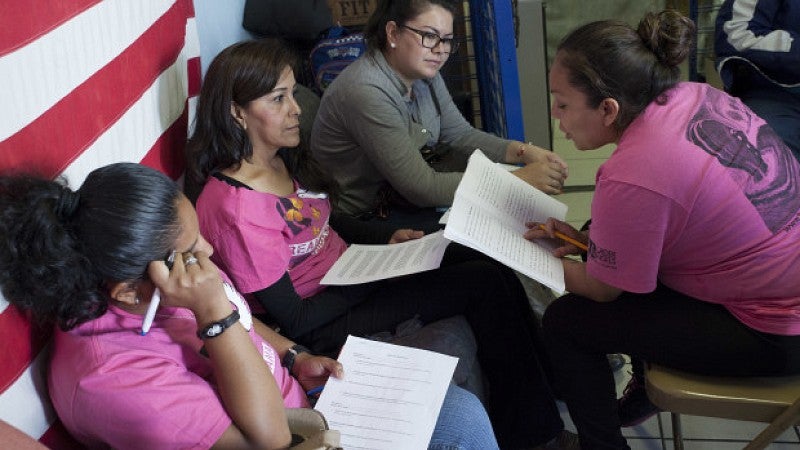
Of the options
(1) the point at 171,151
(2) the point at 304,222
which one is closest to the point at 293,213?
(2) the point at 304,222

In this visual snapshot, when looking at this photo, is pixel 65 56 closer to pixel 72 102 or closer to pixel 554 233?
pixel 72 102

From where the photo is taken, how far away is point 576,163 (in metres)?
3.68

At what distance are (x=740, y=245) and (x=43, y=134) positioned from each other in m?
1.28

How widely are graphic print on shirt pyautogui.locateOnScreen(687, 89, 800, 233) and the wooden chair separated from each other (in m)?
0.32

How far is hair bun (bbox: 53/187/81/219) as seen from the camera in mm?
1026

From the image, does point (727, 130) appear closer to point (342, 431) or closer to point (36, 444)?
point (342, 431)

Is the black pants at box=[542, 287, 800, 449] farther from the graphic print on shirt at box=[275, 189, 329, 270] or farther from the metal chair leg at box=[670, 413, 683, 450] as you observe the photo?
the graphic print on shirt at box=[275, 189, 329, 270]

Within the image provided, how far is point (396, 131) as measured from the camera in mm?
2068

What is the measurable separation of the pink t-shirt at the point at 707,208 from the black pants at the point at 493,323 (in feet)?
1.25

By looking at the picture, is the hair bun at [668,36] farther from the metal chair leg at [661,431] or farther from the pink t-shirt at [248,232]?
the metal chair leg at [661,431]

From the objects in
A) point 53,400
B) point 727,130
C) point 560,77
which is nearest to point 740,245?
point 727,130

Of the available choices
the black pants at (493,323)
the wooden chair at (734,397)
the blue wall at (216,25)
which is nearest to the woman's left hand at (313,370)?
the black pants at (493,323)

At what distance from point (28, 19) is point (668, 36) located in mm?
1147

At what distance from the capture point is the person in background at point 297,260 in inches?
62.5
